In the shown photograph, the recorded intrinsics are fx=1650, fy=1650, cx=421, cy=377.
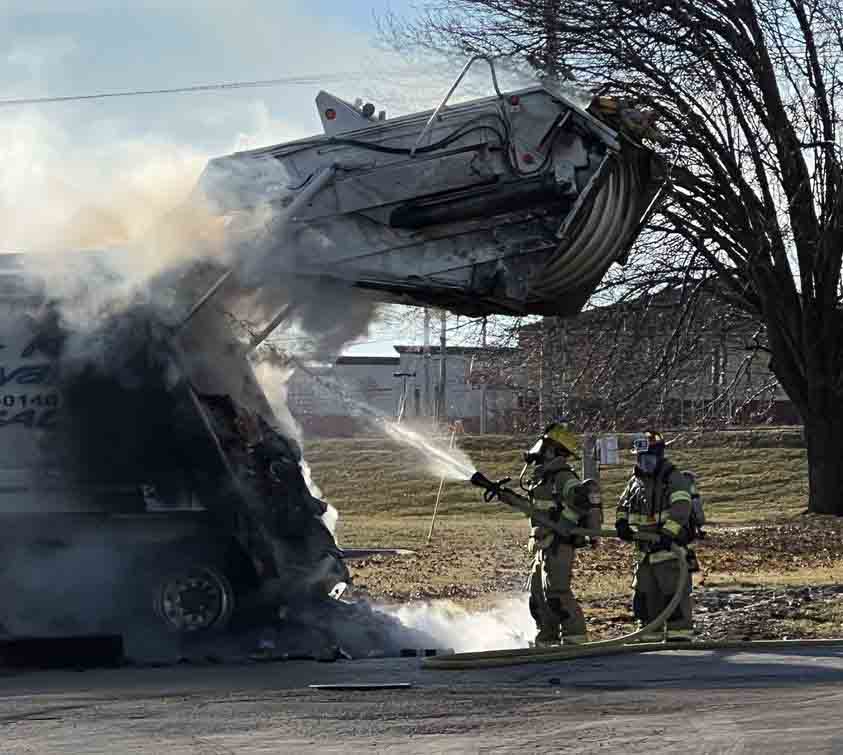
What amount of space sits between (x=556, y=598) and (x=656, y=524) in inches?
39.3

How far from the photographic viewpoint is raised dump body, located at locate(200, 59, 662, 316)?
11.7 metres

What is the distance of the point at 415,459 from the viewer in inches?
1660

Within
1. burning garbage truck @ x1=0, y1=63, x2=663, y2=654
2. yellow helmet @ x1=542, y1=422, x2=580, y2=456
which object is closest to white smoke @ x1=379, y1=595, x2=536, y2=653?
burning garbage truck @ x1=0, y1=63, x2=663, y2=654

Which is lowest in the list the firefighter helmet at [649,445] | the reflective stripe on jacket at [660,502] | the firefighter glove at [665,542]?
the firefighter glove at [665,542]

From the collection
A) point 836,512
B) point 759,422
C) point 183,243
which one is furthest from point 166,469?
point 759,422

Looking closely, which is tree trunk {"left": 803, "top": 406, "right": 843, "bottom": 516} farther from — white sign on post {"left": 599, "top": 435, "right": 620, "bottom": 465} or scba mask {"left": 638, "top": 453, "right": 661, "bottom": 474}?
A: scba mask {"left": 638, "top": 453, "right": 661, "bottom": 474}

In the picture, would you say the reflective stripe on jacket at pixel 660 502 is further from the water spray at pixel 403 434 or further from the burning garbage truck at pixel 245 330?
the burning garbage truck at pixel 245 330

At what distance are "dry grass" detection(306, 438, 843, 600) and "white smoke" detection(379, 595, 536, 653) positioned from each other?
6.98 feet

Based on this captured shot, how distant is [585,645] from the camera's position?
36.6 ft

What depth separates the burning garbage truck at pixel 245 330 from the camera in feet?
37.5

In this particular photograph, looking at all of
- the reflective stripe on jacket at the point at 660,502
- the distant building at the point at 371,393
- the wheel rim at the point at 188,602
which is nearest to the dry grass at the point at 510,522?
the distant building at the point at 371,393

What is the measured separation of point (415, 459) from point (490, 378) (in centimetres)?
1745

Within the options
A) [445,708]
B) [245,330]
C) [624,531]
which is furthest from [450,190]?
[445,708]

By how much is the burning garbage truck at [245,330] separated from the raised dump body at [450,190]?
1 centimetres
